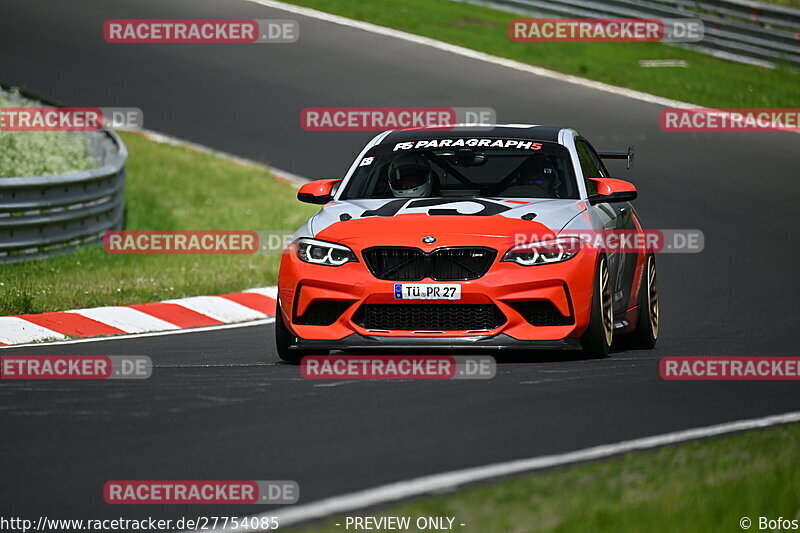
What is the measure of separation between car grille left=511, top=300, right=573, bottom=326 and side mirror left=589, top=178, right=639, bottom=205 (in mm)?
1191

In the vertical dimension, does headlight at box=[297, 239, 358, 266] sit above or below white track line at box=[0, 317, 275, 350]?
above

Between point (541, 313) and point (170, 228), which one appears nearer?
point (541, 313)

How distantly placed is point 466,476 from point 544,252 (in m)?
3.33

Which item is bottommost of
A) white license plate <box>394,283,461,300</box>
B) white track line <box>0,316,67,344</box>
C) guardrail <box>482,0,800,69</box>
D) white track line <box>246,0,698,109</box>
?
white track line <box>246,0,698,109</box>

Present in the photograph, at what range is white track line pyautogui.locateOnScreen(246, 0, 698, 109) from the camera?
24281 mm

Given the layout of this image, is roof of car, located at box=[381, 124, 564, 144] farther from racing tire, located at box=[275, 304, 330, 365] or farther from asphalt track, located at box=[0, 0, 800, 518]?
racing tire, located at box=[275, 304, 330, 365]

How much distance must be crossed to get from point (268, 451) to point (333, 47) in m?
20.8

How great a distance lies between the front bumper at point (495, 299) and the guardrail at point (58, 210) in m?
5.75

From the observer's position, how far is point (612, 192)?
9836 millimetres

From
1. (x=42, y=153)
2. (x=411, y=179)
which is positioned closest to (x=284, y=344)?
(x=411, y=179)

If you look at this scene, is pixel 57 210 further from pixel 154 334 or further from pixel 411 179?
pixel 411 179

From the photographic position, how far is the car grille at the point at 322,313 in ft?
29.6

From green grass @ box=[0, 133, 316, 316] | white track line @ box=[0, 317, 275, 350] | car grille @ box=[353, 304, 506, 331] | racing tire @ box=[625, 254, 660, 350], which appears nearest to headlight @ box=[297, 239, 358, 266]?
car grille @ box=[353, 304, 506, 331]

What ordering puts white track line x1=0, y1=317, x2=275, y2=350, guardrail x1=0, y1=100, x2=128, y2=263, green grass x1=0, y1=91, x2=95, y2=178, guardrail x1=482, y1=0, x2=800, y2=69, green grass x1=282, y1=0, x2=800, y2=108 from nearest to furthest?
white track line x1=0, y1=317, x2=275, y2=350
guardrail x1=0, y1=100, x2=128, y2=263
green grass x1=0, y1=91, x2=95, y2=178
green grass x1=282, y1=0, x2=800, y2=108
guardrail x1=482, y1=0, x2=800, y2=69
